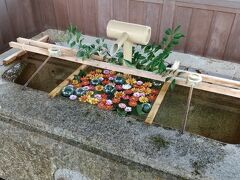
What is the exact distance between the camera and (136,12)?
10.2ft

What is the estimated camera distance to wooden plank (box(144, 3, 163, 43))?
2.96 metres

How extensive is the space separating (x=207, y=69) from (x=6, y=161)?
1989 millimetres

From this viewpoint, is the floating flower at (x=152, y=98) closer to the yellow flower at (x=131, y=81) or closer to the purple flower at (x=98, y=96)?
the yellow flower at (x=131, y=81)

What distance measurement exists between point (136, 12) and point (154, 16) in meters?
0.23

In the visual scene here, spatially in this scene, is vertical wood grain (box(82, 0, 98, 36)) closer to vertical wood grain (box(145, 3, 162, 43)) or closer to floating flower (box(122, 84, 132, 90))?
vertical wood grain (box(145, 3, 162, 43))

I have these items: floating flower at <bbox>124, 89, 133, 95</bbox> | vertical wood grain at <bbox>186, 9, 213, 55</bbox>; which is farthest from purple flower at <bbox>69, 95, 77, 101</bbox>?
vertical wood grain at <bbox>186, 9, 213, 55</bbox>

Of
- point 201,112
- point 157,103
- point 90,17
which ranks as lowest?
point 201,112

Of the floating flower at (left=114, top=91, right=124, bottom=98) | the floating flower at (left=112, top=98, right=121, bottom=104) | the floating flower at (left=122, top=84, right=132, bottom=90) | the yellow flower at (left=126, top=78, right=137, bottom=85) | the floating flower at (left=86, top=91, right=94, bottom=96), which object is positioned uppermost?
the yellow flower at (left=126, top=78, right=137, bottom=85)

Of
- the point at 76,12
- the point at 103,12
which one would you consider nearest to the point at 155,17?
the point at 103,12

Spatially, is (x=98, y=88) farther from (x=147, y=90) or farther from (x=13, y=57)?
(x=13, y=57)

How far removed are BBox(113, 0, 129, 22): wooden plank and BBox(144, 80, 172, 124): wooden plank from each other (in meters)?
1.44

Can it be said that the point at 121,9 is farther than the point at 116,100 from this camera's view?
Yes

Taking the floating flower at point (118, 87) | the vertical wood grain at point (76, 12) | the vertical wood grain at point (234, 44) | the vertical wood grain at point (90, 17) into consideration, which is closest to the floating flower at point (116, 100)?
the floating flower at point (118, 87)

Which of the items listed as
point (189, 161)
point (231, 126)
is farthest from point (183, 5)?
point (189, 161)
